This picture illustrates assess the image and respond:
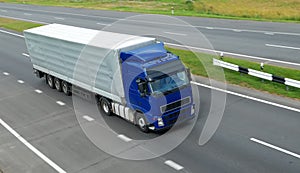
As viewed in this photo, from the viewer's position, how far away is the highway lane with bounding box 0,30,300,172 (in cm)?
1166

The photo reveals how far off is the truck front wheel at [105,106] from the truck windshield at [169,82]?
314 cm

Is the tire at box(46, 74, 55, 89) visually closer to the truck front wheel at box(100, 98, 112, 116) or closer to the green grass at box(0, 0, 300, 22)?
the truck front wheel at box(100, 98, 112, 116)

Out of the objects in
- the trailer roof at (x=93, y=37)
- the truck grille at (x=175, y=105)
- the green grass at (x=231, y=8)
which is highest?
the trailer roof at (x=93, y=37)

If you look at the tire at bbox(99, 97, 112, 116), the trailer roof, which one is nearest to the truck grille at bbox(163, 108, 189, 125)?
the tire at bbox(99, 97, 112, 116)

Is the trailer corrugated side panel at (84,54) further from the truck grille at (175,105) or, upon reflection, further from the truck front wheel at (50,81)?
the truck grille at (175,105)

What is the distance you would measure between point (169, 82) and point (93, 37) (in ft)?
16.7

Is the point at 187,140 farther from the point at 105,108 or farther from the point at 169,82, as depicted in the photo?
the point at 105,108

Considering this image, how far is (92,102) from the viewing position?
1753cm

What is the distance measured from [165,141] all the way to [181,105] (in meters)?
1.56

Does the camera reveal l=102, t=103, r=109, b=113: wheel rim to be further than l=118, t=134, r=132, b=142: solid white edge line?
Yes

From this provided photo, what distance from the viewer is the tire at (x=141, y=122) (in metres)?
13.7

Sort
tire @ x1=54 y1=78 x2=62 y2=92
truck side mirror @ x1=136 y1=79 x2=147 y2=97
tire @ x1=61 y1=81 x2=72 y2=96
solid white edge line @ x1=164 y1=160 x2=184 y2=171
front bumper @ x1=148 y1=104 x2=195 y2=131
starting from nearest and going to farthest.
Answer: solid white edge line @ x1=164 y1=160 x2=184 y2=171 → truck side mirror @ x1=136 y1=79 x2=147 y2=97 → front bumper @ x1=148 y1=104 x2=195 y2=131 → tire @ x1=61 y1=81 x2=72 y2=96 → tire @ x1=54 y1=78 x2=62 y2=92

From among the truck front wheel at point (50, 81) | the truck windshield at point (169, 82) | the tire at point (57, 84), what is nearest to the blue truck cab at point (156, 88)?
the truck windshield at point (169, 82)

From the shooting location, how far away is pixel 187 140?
1334cm
